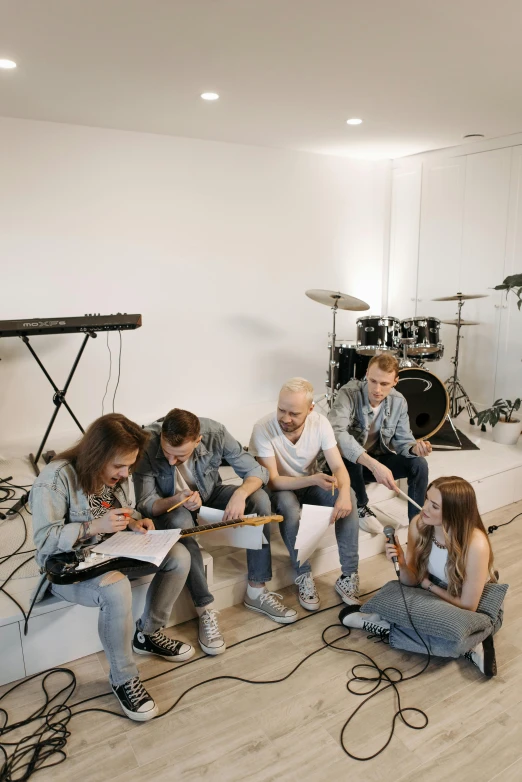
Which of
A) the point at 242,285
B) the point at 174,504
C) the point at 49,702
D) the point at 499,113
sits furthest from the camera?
the point at 242,285

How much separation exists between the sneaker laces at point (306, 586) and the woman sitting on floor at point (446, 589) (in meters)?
0.28

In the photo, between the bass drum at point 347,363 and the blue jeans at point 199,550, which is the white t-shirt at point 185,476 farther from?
the bass drum at point 347,363

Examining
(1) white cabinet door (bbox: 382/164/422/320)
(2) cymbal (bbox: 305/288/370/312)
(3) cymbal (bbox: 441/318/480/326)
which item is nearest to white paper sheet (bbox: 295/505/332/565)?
(2) cymbal (bbox: 305/288/370/312)

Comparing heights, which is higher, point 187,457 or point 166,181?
point 166,181

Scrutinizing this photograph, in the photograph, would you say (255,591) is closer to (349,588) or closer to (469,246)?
(349,588)

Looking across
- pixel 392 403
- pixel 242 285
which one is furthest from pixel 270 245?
pixel 392 403

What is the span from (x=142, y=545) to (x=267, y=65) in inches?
96.0

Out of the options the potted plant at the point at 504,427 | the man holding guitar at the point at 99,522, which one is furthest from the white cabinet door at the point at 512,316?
the man holding guitar at the point at 99,522

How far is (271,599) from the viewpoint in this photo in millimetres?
2635

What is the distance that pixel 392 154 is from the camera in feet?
18.3

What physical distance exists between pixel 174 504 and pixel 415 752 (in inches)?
48.0

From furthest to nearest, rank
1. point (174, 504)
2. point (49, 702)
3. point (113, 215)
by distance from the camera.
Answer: point (113, 215)
point (174, 504)
point (49, 702)

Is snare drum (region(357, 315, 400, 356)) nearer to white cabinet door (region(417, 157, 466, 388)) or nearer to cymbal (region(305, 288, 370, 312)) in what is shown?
cymbal (region(305, 288, 370, 312))

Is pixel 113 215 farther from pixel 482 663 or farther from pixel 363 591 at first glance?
pixel 482 663
